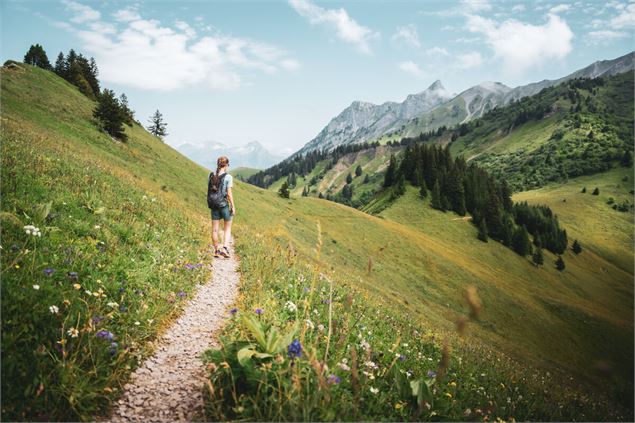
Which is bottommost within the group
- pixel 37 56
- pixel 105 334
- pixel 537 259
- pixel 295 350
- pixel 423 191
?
pixel 537 259

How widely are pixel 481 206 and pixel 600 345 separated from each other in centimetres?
5598

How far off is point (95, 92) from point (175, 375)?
89.0 m

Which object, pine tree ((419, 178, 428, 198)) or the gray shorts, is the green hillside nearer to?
the gray shorts

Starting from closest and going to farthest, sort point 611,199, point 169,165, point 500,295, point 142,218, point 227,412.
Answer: point 227,412
point 142,218
point 169,165
point 500,295
point 611,199

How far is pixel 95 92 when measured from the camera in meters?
72.1

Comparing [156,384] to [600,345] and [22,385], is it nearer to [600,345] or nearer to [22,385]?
[22,385]

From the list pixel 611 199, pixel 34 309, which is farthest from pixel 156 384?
pixel 611 199

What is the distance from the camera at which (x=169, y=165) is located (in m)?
42.4

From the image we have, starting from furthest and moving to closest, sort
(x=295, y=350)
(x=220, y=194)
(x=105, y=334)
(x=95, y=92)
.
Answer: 1. (x=95, y=92)
2. (x=220, y=194)
3. (x=105, y=334)
4. (x=295, y=350)

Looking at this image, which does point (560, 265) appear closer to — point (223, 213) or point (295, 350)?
point (223, 213)

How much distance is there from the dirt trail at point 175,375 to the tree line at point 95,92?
41.7m

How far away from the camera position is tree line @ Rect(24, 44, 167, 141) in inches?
1551

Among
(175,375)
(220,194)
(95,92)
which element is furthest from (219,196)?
(95,92)

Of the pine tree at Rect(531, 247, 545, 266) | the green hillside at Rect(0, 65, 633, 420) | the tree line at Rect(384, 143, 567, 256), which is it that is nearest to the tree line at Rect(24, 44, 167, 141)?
the green hillside at Rect(0, 65, 633, 420)
